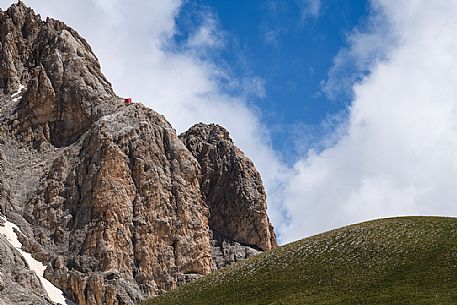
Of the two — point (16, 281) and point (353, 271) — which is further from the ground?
point (16, 281)

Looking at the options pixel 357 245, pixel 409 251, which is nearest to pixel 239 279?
pixel 357 245

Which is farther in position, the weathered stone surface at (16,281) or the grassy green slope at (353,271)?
the weathered stone surface at (16,281)

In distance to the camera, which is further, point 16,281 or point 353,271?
point 16,281

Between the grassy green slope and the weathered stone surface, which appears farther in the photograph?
the weathered stone surface

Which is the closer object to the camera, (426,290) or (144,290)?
(426,290)

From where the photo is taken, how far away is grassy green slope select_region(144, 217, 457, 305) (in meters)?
58.0

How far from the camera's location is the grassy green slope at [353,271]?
57969 mm

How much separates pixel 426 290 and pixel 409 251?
900cm

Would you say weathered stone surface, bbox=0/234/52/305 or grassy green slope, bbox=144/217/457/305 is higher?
weathered stone surface, bbox=0/234/52/305

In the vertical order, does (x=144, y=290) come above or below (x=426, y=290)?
above

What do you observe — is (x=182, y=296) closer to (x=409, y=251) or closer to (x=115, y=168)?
(x=409, y=251)

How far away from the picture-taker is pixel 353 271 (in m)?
63.6

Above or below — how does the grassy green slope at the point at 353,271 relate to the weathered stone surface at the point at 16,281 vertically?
below

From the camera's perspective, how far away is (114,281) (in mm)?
179250
